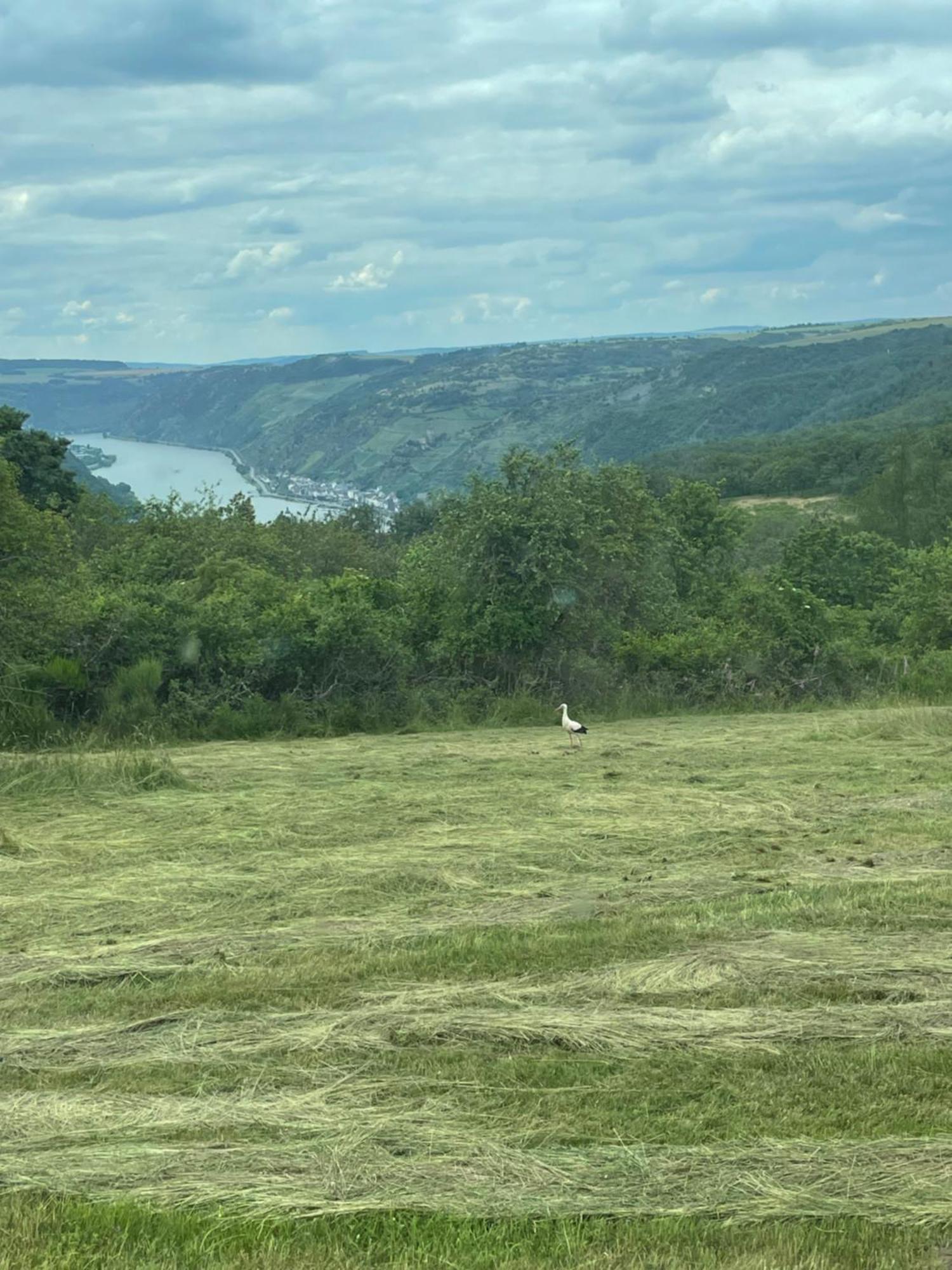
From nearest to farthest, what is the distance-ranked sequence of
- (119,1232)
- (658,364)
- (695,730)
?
(119,1232)
(695,730)
(658,364)

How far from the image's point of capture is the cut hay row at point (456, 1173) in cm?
382

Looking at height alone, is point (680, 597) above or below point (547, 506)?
below

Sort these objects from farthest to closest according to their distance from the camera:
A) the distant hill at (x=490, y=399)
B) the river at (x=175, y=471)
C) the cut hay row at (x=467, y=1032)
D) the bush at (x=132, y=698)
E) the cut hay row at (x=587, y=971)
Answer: the distant hill at (x=490, y=399)
the river at (x=175, y=471)
the bush at (x=132, y=698)
the cut hay row at (x=587, y=971)
the cut hay row at (x=467, y=1032)

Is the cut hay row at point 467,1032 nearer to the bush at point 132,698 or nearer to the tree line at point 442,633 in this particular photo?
the tree line at point 442,633

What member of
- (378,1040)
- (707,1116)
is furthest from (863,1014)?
(378,1040)

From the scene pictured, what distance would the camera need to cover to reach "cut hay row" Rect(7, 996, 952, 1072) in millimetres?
5121

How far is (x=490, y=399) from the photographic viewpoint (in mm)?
145750

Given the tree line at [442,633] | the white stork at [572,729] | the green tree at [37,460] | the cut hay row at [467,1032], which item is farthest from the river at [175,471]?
A: the cut hay row at [467,1032]

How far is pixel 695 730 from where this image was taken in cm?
1556

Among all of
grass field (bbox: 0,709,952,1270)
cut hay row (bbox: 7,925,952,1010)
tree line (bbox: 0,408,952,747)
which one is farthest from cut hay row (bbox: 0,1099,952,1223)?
tree line (bbox: 0,408,952,747)

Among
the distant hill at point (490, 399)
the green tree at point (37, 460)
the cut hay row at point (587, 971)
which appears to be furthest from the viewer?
the distant hill at point (490, 399)

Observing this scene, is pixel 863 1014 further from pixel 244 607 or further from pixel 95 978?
pixel 244 607

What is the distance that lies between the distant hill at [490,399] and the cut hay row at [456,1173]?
99896 mm

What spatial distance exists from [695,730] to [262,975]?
10.1 m
